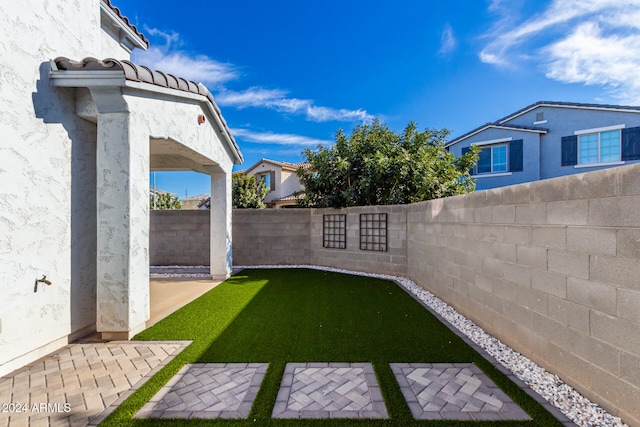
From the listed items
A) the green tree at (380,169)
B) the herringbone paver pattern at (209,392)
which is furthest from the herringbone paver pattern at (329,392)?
the green tree at (380,169)

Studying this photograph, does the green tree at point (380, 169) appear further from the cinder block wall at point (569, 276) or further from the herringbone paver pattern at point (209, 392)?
the herringbone paver pattern at point (209, 392)

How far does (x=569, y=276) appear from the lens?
289 cm

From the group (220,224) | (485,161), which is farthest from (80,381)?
(485,161)

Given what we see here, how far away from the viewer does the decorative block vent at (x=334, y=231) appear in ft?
32.9

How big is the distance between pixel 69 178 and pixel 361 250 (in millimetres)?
7673

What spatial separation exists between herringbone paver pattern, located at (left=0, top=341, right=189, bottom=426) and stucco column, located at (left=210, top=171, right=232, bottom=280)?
428 cm

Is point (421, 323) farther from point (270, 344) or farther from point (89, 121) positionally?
point (89, 121)

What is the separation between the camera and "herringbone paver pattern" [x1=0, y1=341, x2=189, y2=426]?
8.48 feet

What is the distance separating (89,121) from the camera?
440 centimetres

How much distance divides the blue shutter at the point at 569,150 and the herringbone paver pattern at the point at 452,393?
16.2 meters

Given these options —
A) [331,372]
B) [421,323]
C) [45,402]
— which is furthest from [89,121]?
[421,323]

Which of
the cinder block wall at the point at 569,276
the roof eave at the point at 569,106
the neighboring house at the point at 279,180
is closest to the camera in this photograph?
the cinder block wall at the point at 569,276

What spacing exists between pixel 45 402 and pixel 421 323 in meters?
4.95

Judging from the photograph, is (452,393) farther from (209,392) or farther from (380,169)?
(380,169)
